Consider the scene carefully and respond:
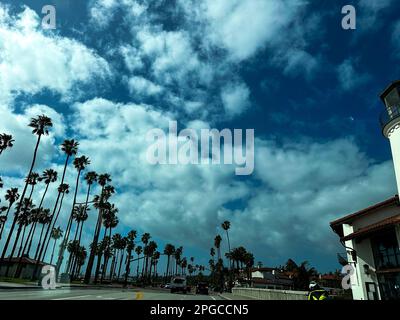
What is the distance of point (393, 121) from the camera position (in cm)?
2733

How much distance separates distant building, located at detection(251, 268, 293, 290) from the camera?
12125 cm

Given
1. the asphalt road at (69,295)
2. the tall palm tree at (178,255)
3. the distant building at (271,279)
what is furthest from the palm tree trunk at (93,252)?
the tall palm tree at (178,255)

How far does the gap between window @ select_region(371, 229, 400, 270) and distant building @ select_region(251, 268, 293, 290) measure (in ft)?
291

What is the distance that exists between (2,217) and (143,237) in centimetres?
5629

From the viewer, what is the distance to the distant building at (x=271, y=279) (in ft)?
398

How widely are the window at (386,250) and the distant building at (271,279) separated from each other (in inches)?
3495

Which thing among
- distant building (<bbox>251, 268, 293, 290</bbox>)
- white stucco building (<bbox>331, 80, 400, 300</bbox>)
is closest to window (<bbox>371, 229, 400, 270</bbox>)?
white stucco building (<bbox>331, 80, 400, 300</bbox>)
